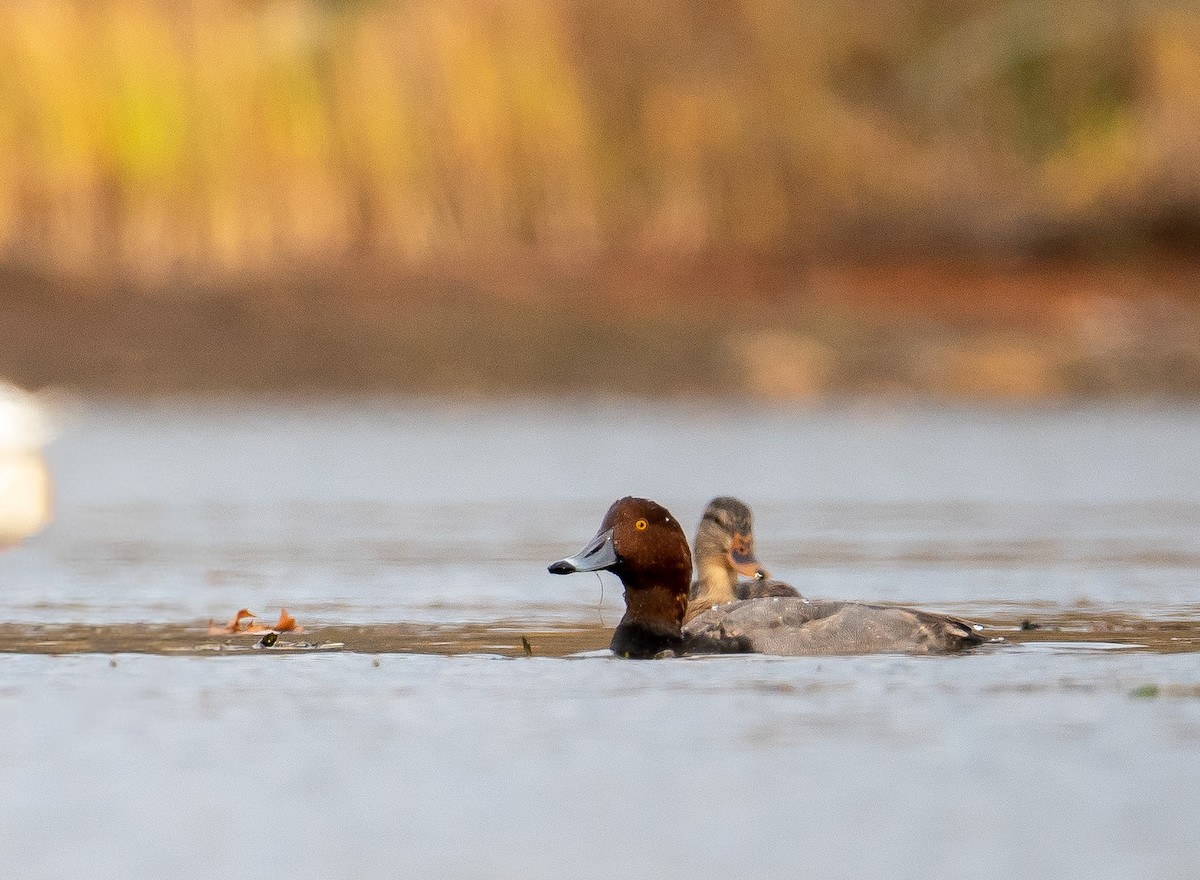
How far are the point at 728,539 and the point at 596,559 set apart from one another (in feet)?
2.98

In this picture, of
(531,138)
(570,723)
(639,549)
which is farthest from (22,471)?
(531,138)

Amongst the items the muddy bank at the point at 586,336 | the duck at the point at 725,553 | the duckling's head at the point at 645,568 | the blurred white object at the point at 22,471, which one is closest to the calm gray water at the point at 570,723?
the duckling's head at the point at 645,568

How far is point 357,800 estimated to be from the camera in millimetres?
7961

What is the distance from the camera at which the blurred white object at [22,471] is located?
62.9 ft

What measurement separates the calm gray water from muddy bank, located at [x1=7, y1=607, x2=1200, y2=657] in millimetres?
253

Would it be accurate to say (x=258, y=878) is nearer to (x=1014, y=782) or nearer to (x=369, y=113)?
(x=1014, y=782)

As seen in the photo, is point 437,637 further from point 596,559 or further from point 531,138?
point 531,138

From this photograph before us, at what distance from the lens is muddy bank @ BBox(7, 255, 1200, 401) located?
34.7 metres

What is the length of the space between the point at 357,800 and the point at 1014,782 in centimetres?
181

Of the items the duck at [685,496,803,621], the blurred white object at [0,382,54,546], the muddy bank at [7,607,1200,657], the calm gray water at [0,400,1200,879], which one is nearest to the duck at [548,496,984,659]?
the calm gray water at [0,400,1200,879]

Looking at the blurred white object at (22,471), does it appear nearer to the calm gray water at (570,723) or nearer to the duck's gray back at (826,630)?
the calm gray water at (570,723)

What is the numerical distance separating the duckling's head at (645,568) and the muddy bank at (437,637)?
1.08ft

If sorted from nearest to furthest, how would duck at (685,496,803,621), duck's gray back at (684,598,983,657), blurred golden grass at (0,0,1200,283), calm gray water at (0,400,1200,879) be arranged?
calm gray water at (0,400,1200,879) → duck's gray back at (684,598,983,657) → duck at (685,496,803,621) → blurred golden grass at (0,0,1200,283)

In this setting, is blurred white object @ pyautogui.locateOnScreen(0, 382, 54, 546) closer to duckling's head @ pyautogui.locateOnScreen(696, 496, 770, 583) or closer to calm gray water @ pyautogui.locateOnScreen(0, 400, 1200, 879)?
calm gray water @ pyautogui.locateOnScreen(0, 400, 1200, 879)
